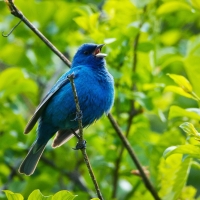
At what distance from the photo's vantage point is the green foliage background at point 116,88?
15.1 ft

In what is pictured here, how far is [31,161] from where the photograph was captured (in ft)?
15.7

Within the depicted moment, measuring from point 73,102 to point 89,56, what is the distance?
22.5 inches

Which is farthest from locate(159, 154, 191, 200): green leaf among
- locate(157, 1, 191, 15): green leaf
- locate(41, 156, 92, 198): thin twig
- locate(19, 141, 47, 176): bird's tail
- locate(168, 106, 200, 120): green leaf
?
locate(157, 1, 191, 15): green leaf

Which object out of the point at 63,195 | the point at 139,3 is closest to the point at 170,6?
the point at 139,3

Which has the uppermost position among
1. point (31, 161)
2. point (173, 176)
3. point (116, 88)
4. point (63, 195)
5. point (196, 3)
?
point (63, 195)

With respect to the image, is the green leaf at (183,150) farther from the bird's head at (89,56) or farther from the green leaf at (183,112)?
the bird's head at (89,56)

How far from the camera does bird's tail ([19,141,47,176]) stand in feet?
15.5

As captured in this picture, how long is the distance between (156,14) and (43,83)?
2104 millimetres

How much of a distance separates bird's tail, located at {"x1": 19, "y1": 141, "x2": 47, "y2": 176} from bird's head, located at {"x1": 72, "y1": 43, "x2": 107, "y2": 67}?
84 cm

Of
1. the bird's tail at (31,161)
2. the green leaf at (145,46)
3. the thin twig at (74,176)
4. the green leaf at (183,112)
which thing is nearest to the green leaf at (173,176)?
the green leaf at (183,112)

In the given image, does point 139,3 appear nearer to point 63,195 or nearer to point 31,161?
point 31,161

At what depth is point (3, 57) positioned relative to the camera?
5793 mm

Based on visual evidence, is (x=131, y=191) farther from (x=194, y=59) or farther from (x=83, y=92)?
(x=194, y=59)

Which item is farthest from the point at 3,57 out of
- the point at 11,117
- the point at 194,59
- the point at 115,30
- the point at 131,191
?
the point at 194,59
